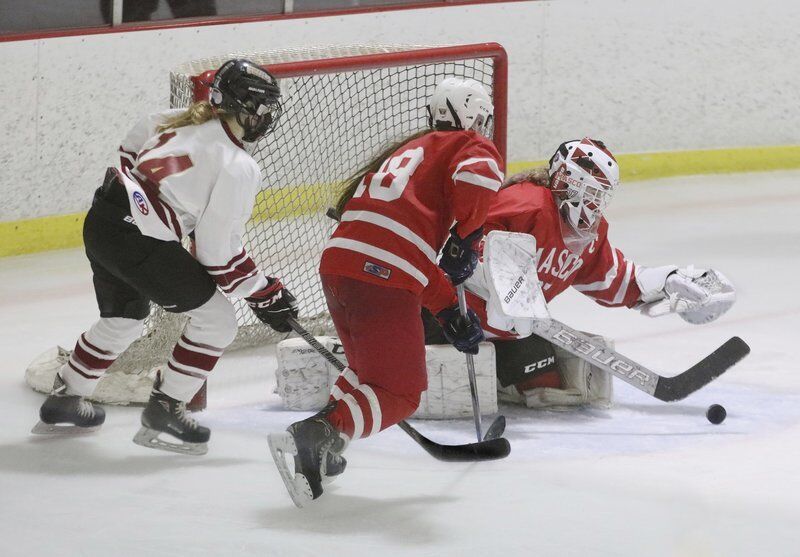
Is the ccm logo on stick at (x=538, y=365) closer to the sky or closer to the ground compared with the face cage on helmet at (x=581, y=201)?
closer to the ground

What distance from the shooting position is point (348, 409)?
8.86 feet

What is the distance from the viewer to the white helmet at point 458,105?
2891mm

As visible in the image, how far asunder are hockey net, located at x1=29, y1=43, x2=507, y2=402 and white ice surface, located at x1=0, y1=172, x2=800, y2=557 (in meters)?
0.40

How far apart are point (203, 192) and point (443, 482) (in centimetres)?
81

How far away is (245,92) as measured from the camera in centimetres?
293

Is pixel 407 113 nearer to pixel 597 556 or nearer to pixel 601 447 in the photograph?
pixel 601 447

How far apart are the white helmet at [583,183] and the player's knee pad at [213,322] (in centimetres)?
89

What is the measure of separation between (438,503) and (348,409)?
0.30 meters

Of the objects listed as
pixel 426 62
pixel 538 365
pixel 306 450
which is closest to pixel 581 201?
pixel 538 365

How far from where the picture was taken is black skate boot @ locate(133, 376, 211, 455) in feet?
10.3

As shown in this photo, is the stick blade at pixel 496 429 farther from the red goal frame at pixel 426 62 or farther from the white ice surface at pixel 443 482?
the red goal frame at pixel 426 62

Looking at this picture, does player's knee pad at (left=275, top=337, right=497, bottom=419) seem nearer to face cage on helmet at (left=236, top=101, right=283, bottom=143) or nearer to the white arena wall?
face cage on helmet at (left=236, top=101, right=283, bottom=143)

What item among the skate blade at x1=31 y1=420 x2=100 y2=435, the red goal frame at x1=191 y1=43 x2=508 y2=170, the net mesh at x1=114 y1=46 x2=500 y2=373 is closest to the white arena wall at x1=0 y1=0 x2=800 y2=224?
the net mesh at x1=114 y1=46 x2=500 y2=373

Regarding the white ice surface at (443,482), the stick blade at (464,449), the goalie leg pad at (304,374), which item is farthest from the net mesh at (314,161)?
the stick blade at (464,449)
